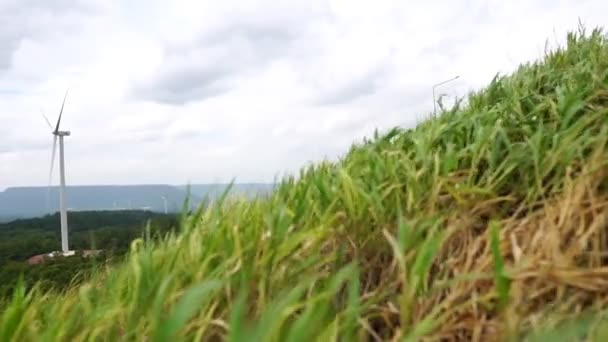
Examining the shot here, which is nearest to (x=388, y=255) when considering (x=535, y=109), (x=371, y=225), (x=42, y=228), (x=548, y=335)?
(x=371, y=225)

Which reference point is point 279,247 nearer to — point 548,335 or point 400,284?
point 400,284

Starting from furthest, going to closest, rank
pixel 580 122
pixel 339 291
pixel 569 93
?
pixel 569 93
pixel 580 122
pixel 339 291

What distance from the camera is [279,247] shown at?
1.96 meters

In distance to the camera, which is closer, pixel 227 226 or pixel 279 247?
pixel 279 247

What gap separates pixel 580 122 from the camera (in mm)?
2582

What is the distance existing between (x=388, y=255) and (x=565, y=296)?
593mm

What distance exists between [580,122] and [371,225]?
0.98m

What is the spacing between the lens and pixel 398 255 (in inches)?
70.7

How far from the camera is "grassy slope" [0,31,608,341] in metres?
1.56

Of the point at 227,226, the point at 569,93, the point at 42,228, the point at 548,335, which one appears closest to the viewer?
the point at 548,335

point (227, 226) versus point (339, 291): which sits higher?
point (227, 226)

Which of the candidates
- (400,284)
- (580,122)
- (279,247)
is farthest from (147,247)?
(580,122)

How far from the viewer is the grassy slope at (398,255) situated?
1.56 metres

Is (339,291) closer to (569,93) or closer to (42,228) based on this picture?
(569,93)
